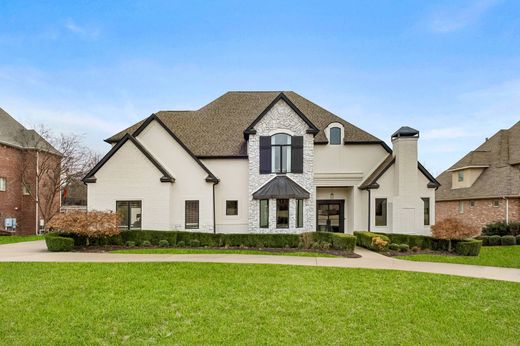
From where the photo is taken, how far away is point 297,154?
21.4 m

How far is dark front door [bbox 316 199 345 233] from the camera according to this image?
24.6 m

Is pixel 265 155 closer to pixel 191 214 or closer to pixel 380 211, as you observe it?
pixel 191 214

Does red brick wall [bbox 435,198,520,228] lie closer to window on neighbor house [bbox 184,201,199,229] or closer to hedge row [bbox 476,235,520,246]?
hedge row [bbox 476,235,520,246]

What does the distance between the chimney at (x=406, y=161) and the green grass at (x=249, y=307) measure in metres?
11.1

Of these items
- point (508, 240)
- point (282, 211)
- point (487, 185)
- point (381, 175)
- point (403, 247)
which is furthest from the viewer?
point (487, 185)

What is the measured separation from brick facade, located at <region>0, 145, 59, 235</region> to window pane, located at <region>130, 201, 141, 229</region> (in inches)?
720

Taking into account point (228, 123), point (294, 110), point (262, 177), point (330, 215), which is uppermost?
point (294, 110)

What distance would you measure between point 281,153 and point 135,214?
32.1 feet

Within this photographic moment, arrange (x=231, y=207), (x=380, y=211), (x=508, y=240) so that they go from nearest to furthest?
(x=508, y=240)
(x=380, y=211)
(x=231, y=207)

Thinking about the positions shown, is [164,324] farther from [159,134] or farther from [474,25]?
[474,25]

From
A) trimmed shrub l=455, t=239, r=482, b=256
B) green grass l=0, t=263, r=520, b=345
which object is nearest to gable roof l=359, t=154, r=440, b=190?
trimmed shrub l=455, t=239, r=482, b=256

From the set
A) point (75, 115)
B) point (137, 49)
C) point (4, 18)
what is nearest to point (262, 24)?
point (137, 49)

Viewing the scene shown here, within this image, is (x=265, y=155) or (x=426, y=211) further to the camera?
(x=426, y=211)

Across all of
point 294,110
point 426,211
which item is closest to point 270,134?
point 294,110
